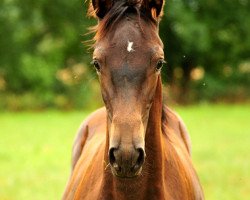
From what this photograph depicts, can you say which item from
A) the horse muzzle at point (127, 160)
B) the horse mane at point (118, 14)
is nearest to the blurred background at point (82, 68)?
the horse mane at point (118, 14)

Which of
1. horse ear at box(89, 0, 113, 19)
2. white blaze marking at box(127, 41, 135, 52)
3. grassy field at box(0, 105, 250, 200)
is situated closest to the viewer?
white blaze marking at box(127, 41, 135, 52)

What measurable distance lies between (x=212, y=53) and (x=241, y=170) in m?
16.5

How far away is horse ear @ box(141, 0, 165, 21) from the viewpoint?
141 inches

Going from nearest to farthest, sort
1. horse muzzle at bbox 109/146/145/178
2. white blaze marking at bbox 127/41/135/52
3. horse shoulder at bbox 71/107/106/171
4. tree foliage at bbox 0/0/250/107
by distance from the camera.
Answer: horse muzzle at bbox 109/146/145/178 < white blaze marking at bbox 127/41/135/52 < horse shoulder at bbox 71/107/106/171 < tree foliage at bbox 0/0/250/107

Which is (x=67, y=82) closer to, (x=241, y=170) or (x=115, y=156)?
(x=241, y=170)

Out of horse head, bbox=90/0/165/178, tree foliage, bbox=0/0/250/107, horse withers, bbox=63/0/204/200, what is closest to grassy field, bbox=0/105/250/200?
tree foliage, bbox=0/0/250/107

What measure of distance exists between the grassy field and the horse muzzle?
20.2 ft

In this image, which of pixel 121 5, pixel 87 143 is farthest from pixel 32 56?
pixel 121 5

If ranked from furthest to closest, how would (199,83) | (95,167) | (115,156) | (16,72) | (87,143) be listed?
(199,83) → (16,72) → (87,143) → (95,167) → (115,156)

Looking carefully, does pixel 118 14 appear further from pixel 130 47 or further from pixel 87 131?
pixel 87 131

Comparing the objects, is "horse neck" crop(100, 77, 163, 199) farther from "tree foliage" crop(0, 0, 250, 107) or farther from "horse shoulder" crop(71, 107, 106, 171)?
"tree foliage" crop(0, 0, 250, 107)

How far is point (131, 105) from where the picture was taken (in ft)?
10.7

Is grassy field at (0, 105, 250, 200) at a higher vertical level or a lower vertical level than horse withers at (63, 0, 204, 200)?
lower

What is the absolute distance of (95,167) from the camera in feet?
13.4
